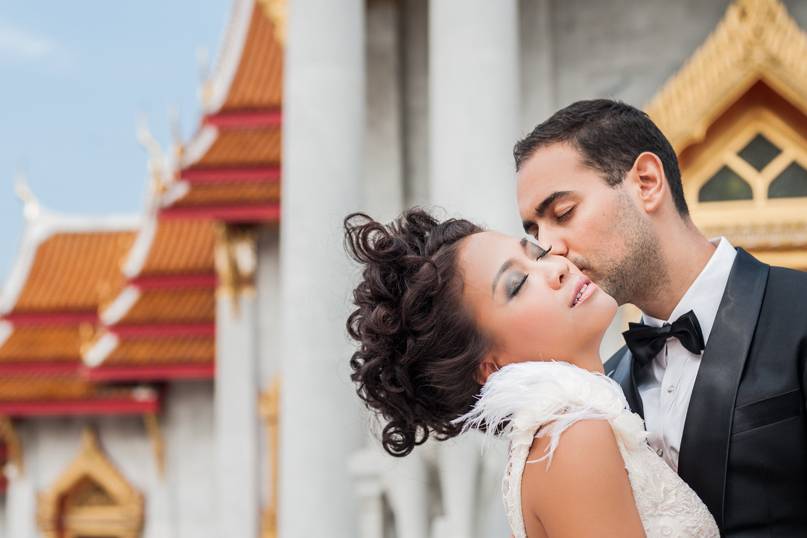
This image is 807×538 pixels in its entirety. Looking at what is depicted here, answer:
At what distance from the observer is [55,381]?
13.2m

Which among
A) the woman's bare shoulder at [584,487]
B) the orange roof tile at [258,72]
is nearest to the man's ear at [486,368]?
the woman's bare shoulder at [584,487]

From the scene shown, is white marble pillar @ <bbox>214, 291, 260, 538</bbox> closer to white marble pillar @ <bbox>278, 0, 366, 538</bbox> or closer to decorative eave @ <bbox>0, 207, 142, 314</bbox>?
white marble pillar @ <bbox>278, 0, 366, 538</bbox>

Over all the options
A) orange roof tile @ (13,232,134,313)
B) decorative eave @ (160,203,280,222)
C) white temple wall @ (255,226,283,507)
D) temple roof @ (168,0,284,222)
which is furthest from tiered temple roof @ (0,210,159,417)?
temple roof @ (168,0,284,222)

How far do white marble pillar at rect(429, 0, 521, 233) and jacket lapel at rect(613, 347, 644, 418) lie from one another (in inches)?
117

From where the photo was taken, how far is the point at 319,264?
6.32 meters

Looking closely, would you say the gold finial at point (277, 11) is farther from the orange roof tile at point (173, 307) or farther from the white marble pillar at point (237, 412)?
the orange roof tile at point (173, 307)

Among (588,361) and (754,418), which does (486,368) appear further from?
(754,418)

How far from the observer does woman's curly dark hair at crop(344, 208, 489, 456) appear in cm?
244

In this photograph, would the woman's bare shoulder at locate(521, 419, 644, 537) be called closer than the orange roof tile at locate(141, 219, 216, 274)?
Yes

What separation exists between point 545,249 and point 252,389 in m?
8.30

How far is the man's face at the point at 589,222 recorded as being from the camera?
2557mm

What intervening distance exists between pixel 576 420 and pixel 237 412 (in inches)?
338

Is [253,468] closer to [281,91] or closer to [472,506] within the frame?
[281,91]

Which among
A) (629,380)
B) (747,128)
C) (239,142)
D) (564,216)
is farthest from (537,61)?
(564,216)
